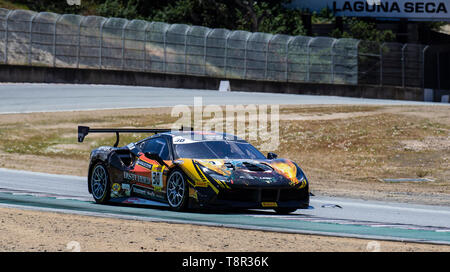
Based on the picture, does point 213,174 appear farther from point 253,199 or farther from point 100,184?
point 100,184

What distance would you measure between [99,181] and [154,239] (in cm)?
486

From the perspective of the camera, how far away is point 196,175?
36.4 feet

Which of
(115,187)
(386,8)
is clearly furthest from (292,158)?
(386,8)

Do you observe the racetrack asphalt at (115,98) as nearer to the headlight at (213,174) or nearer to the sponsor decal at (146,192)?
the sponsor decal at (146,192)

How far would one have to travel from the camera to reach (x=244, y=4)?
50.9 metres

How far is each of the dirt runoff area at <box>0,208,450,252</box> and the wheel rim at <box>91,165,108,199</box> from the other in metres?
3.01

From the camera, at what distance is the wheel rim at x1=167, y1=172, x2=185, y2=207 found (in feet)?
37.2

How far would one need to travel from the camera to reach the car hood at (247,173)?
11.1 metres

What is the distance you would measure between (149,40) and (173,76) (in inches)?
88.0

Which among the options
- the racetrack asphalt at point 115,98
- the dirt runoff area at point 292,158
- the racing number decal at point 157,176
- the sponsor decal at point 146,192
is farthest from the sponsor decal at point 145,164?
the racetrack asphalt at point 115,98

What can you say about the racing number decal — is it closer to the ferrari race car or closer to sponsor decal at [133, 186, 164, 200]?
the ferrari race car

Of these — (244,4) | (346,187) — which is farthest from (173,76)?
(346,187)

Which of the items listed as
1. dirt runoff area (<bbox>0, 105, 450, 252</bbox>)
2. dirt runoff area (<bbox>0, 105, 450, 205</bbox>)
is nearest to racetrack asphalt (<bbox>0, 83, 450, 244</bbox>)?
dirt runoff area (<bbox>0, 105, 450, 252</bbox>)
